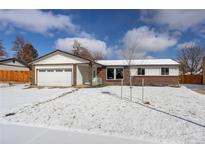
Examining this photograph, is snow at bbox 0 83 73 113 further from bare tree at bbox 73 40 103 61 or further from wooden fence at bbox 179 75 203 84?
bare tree at bbox 73 40 103 61

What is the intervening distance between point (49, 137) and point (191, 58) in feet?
155

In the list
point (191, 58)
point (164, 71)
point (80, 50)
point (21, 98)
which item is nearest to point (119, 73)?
point (164, 71)

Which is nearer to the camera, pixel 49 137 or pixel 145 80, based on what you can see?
pixel 49 137

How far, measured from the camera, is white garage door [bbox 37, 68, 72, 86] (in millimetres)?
20516

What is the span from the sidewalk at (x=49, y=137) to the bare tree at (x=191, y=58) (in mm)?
44438

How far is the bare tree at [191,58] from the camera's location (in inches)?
1761

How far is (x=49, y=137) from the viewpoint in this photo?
197 inches

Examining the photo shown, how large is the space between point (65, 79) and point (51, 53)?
10.8ft

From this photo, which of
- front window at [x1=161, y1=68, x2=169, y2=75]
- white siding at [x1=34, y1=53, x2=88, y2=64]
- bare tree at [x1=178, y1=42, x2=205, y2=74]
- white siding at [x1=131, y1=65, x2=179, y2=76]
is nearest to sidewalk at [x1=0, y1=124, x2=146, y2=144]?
white siding at [x1=34, y1=53, x2=88, y2=64]

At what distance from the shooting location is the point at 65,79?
20516mm

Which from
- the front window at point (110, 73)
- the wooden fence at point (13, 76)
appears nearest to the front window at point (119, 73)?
the front window at point (110, 73)

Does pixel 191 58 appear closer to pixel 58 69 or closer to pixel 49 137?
pixel 58 69
